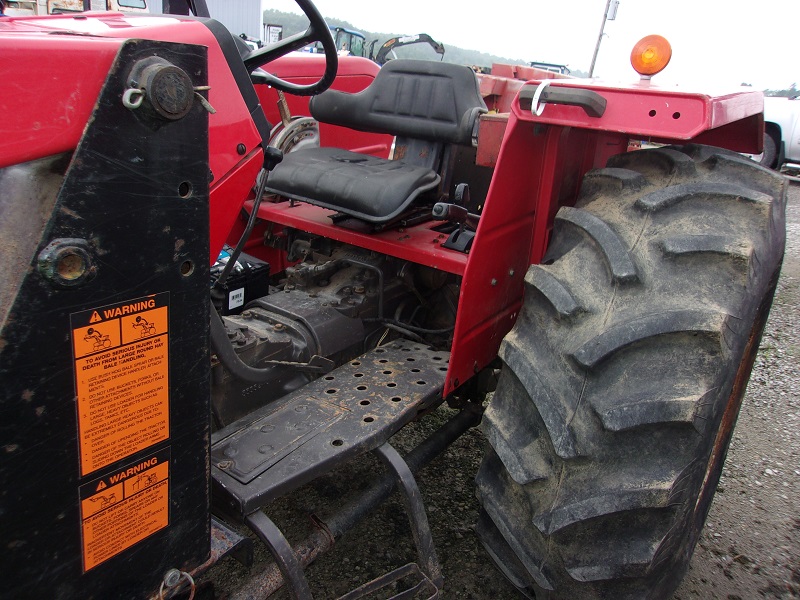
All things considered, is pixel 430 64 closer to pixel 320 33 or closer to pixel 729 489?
pixel 320 33

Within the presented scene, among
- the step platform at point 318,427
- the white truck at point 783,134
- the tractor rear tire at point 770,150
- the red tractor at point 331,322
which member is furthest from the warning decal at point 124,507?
the tractor rear tire at point 770,150

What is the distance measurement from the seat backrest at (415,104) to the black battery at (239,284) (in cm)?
74

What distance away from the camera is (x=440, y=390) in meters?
1.72

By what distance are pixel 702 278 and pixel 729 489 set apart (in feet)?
4.94

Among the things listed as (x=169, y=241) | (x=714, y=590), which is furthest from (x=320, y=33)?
(x=714, y=590)

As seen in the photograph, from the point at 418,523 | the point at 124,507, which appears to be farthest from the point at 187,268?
the point at 418,523

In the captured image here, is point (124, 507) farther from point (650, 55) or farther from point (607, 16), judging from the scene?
point (607, 16)

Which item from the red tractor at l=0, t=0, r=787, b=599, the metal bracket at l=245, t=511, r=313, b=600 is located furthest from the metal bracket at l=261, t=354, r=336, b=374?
the metal bracket at l=245, t=511, r=313, b=600

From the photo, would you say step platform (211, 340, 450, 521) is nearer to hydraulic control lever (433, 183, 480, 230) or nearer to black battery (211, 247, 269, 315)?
hydraulic control lever (433, 183, 480, 230)

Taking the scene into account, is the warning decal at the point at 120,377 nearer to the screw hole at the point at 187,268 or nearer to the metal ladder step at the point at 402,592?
the screw hole at the point at 187,268

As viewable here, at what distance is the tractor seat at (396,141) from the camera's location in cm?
196

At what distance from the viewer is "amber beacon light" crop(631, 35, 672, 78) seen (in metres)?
1.53

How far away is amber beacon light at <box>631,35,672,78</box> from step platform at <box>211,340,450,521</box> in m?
0.93

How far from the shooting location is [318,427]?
4.86 ft
